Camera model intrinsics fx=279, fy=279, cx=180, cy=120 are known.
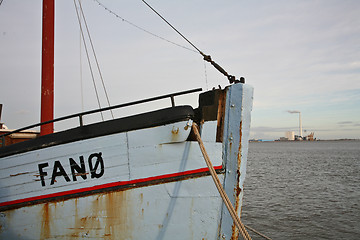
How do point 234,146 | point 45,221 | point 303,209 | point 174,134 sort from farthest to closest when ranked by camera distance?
point 303,209 → point 45,221 → point 234,146 → point 174,134

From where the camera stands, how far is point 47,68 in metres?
6.14

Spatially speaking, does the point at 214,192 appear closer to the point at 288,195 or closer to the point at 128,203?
the point at 128,203

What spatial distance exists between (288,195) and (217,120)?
49.6ft

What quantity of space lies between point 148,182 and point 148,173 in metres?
0.13

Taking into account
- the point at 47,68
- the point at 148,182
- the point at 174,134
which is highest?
the point at 47,68

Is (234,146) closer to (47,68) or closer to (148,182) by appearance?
(148,182)

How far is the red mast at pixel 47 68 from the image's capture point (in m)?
6.09

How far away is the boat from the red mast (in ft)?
6.78

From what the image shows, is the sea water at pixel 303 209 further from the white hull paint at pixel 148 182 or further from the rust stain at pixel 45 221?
the rust stain at pixel 45 221

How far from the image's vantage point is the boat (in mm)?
3957

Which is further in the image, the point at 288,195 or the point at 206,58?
the point at 288,195

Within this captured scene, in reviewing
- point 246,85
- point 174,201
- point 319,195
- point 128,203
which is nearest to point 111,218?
point 128,203

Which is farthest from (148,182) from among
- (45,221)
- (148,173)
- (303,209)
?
(303,209)

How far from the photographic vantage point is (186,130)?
3.90 m
